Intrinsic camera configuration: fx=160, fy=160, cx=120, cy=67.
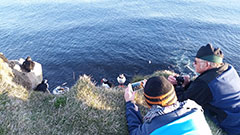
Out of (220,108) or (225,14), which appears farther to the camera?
(225,14)

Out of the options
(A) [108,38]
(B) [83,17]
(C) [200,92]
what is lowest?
(A) [108,38]

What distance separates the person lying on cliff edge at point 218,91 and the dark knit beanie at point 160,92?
241cm

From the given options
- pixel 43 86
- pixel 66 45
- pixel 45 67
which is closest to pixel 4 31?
pixel 66 45

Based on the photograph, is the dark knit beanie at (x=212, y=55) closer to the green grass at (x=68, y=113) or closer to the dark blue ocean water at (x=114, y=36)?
the green grass at (x=68, y=113)

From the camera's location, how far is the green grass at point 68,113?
17.9 ft

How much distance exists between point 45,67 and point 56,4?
140 feet

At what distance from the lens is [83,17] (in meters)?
52.5

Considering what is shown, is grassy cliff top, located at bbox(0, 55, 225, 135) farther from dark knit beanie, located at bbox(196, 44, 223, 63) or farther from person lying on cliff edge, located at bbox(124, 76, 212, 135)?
A: dark knit beanie, located at bbox(196, 44, 223, 63)

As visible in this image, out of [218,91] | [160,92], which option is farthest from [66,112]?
[218,91]

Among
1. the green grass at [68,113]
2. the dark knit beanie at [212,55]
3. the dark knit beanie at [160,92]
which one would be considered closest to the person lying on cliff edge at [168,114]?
the dark knit beanie at [160,92]

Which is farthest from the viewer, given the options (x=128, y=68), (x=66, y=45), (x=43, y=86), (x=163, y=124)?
(x=66, y=45)

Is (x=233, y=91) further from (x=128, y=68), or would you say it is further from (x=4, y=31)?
(x=4, y=31)

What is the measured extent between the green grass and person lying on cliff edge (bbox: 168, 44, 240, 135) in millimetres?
642

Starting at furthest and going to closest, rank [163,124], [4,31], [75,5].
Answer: [75,5] → [4,31] → [163,124]
